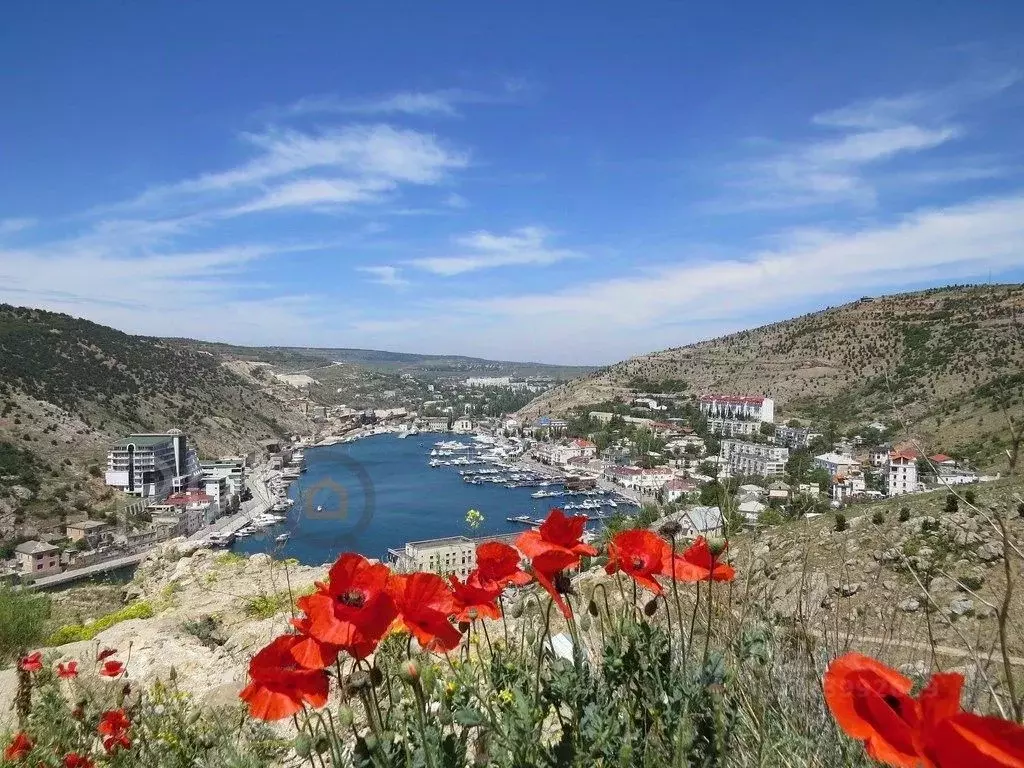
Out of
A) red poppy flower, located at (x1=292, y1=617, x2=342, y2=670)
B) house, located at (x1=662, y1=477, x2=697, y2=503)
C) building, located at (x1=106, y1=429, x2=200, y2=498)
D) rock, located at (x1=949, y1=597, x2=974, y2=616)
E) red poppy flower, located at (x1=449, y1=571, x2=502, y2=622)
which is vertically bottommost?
building, located at (x1=106, y1=429, x2=200, y2=498)

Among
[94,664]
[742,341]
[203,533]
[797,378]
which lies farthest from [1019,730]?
[742,341]

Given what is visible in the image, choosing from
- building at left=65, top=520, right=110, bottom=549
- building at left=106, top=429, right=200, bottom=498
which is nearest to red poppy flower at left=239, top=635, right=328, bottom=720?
building at left=65, top=520, right=110, bottom=549

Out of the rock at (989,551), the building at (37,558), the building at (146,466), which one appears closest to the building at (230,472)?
the building at (146,466)

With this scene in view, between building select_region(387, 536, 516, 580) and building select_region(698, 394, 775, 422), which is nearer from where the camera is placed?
building select_region(387, 536, 516, 580)

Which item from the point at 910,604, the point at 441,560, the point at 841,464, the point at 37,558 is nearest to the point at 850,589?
the point at 910,604

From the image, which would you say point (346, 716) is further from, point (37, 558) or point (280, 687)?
point (37, 558)

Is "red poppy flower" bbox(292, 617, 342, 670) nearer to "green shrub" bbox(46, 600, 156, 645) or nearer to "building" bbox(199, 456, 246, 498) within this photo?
"green shrub" bbox(46, 600, 156, 645)

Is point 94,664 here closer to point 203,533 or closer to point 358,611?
point 358,611
